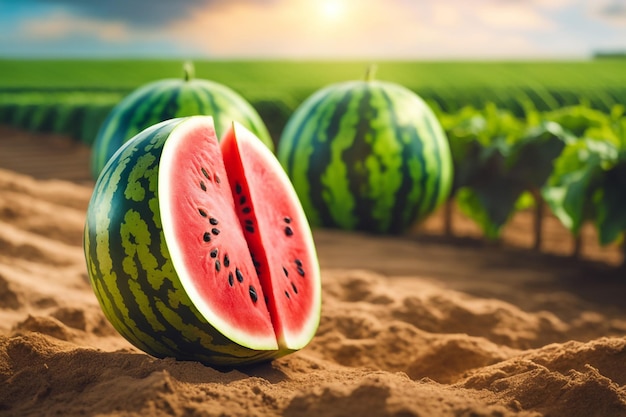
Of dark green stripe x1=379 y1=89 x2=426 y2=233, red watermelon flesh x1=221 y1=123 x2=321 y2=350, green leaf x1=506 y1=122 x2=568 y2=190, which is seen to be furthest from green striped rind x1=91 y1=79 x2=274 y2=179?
green leaf x1=506 y1=122 x2=568 y2=190

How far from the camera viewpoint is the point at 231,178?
9.27 feet

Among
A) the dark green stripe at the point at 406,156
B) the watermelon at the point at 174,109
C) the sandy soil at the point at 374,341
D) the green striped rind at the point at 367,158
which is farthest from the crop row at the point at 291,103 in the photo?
the sandy soil at the point at 374,341

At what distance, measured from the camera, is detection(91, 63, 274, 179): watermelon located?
4602mm

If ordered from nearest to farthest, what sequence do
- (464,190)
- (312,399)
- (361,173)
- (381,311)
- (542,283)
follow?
(312,399) < (381,311) < (542,283) < (361,173) < (464,190)

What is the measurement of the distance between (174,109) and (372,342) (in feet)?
6.98

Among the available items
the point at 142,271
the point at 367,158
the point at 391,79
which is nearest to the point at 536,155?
the point at 367,158

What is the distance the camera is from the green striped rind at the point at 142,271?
7.86 feet

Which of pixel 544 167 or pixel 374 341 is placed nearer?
pixel 374 341

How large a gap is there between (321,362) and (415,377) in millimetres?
344

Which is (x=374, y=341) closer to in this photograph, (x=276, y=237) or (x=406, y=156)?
(x=276, y=237)

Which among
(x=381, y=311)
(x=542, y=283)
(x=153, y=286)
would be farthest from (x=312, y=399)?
(x=542, y=283)

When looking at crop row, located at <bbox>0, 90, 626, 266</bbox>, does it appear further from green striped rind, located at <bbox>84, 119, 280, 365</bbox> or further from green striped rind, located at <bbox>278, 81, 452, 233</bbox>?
green striped rind, located at <bbox>84, 119, 280, 365</bbox>

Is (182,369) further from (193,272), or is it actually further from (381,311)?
(381,311)

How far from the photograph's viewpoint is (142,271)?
2404 millimetres
